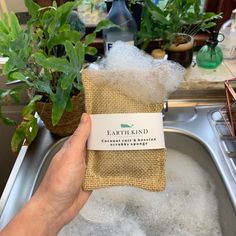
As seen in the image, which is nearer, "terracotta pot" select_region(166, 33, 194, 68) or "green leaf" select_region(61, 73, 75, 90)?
"green leaf" select_region(61, 73, 75, 90)

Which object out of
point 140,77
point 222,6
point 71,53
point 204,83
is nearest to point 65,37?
point 71,53

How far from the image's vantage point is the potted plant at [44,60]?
496 mm

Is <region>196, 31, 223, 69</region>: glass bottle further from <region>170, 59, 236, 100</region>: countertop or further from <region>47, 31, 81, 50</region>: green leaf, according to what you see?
<region>47, 31, 81, 50</region>: green leaf

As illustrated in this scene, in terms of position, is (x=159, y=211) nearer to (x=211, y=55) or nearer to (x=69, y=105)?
(x=69, y=105)

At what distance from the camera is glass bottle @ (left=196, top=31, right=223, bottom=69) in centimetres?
75

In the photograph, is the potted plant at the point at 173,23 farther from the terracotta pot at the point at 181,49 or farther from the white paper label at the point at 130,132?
the white paper label at the point at 130,132

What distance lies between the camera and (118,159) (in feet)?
1.53

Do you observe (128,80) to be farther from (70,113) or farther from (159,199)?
(159,199)

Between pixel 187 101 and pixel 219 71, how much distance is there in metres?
0.14

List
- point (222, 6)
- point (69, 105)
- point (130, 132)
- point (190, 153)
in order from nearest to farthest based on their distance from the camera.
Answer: point (130, 132) < point (69, 105) < point (190, 153) < point (222, 6)

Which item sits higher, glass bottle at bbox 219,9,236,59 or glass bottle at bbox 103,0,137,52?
glass bottle at bbox 103,0,137,52

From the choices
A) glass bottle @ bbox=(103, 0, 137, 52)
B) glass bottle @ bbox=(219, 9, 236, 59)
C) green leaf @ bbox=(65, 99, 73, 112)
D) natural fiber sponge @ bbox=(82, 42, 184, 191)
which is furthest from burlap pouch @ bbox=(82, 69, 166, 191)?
glass bottle @ bbox=(219, 9, 236, 59)

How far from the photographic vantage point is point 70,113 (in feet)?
2.00

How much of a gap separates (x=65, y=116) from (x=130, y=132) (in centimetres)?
23
